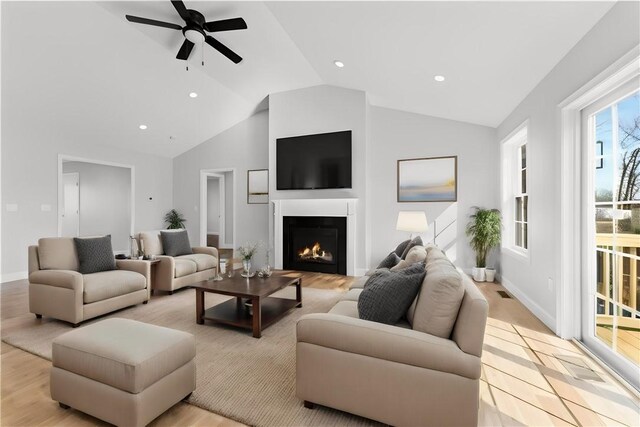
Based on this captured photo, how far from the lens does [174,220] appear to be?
299 inches

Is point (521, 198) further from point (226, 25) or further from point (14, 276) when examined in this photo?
point (14, 276)

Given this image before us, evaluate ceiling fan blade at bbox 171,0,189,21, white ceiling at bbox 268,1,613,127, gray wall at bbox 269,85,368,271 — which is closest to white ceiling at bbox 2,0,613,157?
white ceiling at bbox 268,1,613,127

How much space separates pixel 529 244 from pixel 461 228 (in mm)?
1674

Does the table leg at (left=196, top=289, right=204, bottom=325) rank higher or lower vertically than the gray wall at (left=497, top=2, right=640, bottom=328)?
lower

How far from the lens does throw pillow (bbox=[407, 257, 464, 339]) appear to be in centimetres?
157

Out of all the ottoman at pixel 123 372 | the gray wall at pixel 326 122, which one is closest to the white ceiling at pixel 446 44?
the gray wall at pixel 326 122

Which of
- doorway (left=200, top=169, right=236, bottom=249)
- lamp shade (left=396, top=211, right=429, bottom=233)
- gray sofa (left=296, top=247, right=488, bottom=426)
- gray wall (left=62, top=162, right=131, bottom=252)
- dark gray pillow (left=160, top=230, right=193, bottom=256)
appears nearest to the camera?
gray sofa (left=296, top=247, right=488, bottom=426)

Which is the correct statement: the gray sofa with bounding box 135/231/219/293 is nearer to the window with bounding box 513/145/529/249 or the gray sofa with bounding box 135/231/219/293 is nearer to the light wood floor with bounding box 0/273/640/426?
the light wood floor with bounding box 0/273/640/426

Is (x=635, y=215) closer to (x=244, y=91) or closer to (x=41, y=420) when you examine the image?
(x=41, y=420)

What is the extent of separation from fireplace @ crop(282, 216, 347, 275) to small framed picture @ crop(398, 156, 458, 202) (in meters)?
1.30

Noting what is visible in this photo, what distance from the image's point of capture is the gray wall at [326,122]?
5.38 metres

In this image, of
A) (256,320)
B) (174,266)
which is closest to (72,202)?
(174,266)

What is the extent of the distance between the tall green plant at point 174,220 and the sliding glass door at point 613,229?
7.61m

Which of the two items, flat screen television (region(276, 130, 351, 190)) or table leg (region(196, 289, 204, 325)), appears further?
flat screen television (region(276, 130, 351, 190))
